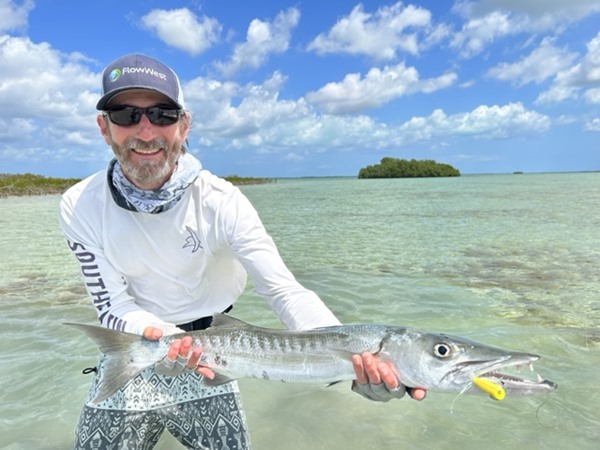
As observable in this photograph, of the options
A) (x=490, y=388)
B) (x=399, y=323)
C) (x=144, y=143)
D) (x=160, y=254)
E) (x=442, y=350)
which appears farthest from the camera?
(x=399, y=323)

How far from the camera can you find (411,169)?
411 ft

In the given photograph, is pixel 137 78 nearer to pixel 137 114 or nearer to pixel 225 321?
pixel 137 114

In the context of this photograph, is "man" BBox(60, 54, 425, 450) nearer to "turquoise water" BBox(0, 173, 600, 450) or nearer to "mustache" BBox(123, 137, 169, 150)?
"mustache" BBox(123, 137, 169, 150)

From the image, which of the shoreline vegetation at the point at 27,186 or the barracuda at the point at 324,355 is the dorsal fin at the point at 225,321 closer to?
the barracuda at the point at 324,355

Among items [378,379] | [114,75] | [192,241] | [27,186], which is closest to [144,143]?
[114,75]

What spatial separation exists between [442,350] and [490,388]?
0.27 m

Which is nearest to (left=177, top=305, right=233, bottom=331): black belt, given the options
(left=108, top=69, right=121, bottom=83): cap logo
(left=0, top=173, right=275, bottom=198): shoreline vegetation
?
(left=108, top=69, right=121, bottom=83): cap logo

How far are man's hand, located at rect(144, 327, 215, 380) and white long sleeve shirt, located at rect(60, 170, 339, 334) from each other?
25 cm

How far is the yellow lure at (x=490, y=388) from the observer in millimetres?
2203

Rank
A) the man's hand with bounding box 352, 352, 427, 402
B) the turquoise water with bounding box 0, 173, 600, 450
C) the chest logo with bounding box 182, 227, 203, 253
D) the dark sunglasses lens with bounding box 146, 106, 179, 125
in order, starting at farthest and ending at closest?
the turquoise water with bounding box 0, 173, 600, 450
the chest logo with bounding box 182, 227, 203, 253
the dark sunglasses lens with bounding box 146, 106, 179, 125
the man's hand with bounding box 352, 352, 427, 402

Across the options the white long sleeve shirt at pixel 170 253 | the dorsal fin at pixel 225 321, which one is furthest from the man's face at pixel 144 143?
the dorsal fin at pixel 225 321

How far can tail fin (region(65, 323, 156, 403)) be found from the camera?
286 centimetres

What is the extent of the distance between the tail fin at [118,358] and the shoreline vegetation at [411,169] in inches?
4918

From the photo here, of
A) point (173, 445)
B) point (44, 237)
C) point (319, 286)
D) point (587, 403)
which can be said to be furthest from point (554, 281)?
point (44, 237)
